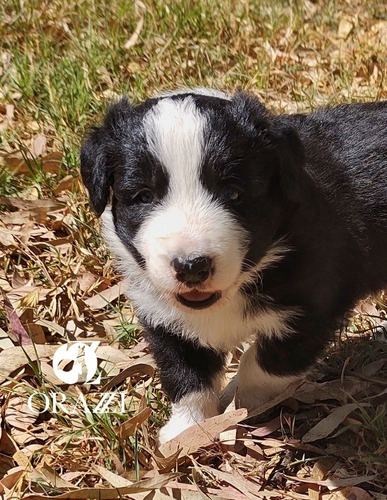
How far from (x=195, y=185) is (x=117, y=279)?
1.57 metres

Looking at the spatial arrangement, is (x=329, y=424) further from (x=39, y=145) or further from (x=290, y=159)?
(x=39, y=145)

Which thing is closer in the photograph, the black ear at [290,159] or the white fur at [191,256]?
the white fur at [191,256]

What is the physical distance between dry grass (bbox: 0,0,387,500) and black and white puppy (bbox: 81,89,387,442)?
224 mm

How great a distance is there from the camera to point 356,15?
667 centimetres

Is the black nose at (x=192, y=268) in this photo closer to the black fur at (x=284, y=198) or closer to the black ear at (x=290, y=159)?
the black fur at (x=284, y=198)

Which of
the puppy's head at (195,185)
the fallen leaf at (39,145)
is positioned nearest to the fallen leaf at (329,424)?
the puppy's head at (195,185)

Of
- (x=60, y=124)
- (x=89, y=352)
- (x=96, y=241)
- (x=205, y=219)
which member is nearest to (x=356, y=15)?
(x=60, y=124)

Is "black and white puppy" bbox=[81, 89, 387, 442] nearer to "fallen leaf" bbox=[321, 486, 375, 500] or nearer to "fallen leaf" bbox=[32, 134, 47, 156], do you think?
"fallen leaf" bbox=[321, 486, 375, 500]

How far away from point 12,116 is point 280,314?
263 cm

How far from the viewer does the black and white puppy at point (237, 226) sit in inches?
115

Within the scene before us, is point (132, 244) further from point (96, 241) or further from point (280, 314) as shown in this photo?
point (96, 241)

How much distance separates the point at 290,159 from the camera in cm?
313

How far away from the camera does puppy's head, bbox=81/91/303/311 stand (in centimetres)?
285

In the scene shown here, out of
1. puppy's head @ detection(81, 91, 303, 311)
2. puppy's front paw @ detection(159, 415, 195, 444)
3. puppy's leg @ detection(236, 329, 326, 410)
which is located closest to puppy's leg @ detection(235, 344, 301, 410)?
puppy's leg @ detection(236, 329, 326, 410)
